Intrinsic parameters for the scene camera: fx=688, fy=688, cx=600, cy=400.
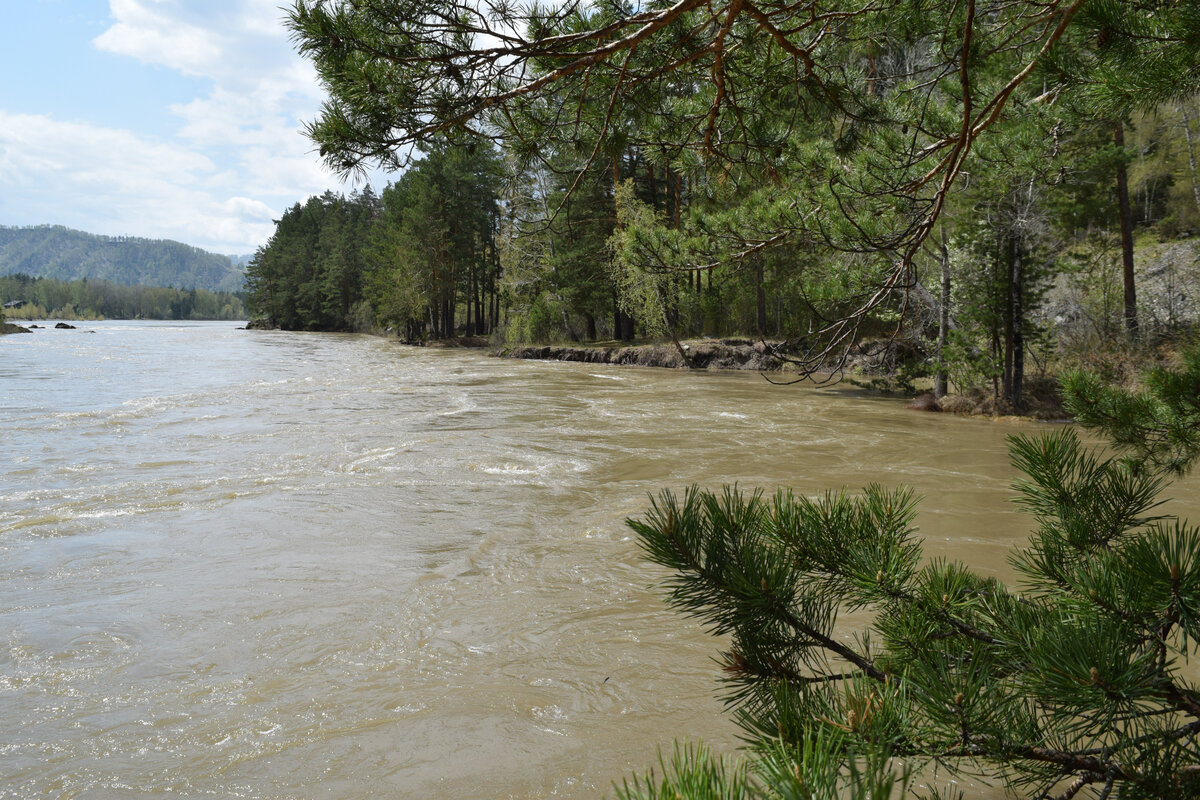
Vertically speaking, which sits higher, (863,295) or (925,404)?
(863,295)

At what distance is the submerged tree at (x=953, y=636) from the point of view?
1.17 m

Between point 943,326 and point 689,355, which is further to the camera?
point 689,355

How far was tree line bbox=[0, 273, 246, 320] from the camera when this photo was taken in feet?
322

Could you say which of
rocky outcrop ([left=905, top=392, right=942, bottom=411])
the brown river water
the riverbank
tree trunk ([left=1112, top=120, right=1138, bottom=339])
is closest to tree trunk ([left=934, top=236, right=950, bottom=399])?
rocky outcrop ([left=905, top=392, right=942, bottom=411])

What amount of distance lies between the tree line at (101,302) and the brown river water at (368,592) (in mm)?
104793

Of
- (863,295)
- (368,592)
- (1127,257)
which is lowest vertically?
(368,592)

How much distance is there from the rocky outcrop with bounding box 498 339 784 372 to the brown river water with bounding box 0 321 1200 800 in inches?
488

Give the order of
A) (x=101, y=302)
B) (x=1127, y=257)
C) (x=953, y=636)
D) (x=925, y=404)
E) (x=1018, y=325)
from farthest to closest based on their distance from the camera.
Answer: (x=101, y=302)
(x=1127, y=257)
(x=925, y=404)
(x=1018, y=325)
(x=953, y=636)

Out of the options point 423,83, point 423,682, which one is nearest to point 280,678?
point 423,682

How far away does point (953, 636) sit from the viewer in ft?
5.20

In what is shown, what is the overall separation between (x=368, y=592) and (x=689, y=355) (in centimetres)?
2147

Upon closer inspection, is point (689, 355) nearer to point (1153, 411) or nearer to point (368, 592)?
point (368, 592)

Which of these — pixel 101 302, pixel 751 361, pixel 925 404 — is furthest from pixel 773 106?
pixel 101 302

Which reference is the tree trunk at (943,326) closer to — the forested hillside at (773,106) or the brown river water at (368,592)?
the brown river water at (368,592)
